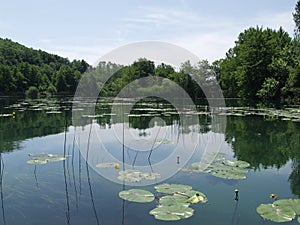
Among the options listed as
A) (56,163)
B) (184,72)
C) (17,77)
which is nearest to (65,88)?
(17,77)

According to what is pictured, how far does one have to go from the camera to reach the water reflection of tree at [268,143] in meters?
6.66

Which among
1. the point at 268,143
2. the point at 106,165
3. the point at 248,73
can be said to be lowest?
the point at 106,165

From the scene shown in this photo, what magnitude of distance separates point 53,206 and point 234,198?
8.78 ft

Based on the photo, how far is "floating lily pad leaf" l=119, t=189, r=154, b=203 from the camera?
4.22 metres

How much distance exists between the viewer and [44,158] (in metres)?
6.61

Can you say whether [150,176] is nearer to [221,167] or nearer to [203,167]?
[203,167]

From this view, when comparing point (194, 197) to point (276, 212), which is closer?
point (276, 212)

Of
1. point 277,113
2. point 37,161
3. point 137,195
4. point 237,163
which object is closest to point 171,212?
point 137,195

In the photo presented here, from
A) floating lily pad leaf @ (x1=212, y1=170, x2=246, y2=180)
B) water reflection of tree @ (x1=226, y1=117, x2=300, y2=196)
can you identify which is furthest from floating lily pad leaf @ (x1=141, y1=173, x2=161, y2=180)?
water reflection of tree @ (x1=226, y1=117, x2=300, y2=196)

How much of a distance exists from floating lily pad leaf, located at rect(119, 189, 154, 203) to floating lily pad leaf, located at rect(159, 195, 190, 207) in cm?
23

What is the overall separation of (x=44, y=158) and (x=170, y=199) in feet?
12.1

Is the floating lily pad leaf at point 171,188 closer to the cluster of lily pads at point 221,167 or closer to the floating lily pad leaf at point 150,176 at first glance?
the floating lily pad leaf at point 150,176

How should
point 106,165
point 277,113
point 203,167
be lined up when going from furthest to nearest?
point 277,113 < point 106,165 < point 203,167

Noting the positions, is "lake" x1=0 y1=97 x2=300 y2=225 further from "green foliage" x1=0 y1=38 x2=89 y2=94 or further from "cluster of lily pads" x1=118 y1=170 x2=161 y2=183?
"green foliage" x1=0 y1=38 x2=89 y2=94
